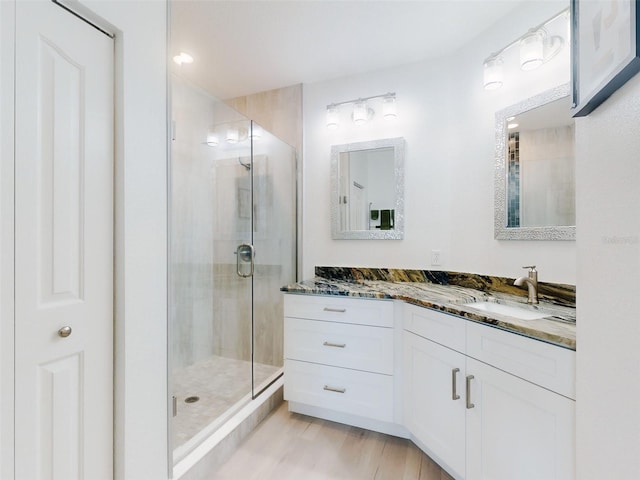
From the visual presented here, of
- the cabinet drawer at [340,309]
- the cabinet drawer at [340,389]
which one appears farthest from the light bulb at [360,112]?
the cabinet drawer at [340,389]

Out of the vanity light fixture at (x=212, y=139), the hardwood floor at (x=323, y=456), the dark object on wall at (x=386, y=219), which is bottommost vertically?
the hardwood floor at (x=323, y=456)

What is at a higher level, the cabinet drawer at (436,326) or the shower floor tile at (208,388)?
the cabinet drawer at (436,326)

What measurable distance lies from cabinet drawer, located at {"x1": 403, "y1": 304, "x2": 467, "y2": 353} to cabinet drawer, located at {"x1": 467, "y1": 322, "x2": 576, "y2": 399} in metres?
0.05

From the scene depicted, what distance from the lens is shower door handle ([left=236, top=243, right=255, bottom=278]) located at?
2.16 m

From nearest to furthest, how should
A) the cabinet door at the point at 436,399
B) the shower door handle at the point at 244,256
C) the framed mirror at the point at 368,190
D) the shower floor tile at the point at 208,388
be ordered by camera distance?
the cabinet door at the point at 436,399, the shower floor tile at the point at 208,388, the shower door handle at the point at 244,256, the framed mirror at the point at 368,190

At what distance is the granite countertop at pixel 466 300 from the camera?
104 centimetres

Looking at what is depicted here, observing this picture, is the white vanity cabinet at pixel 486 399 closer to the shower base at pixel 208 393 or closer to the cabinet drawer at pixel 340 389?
the cabinet drawer at pixel 340 389

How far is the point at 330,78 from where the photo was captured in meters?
2.47
